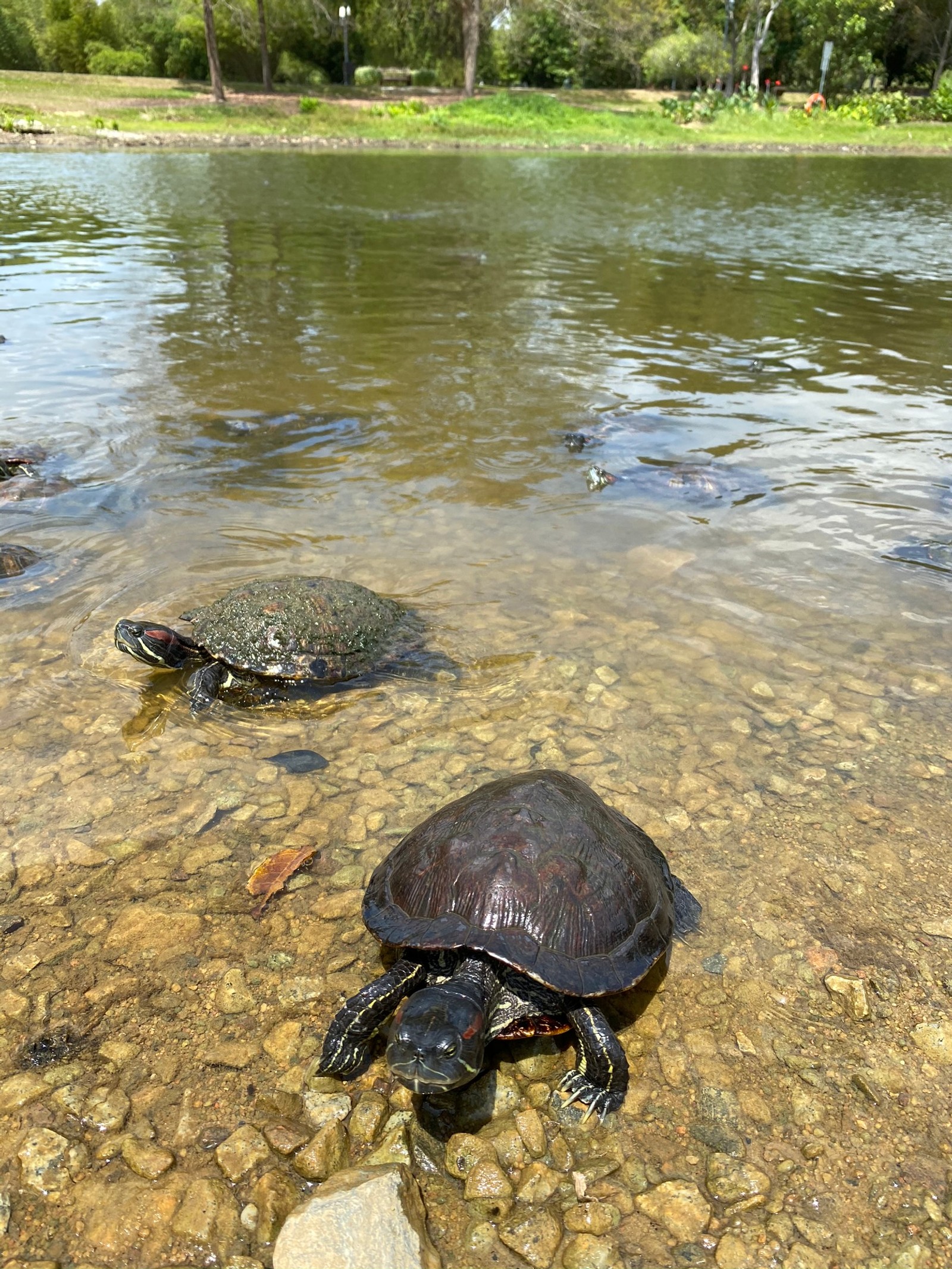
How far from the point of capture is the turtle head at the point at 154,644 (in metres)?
5.78

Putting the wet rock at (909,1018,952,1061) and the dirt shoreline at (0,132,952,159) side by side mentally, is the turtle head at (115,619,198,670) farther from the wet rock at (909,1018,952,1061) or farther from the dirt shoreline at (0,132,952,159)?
the dirt shoreline at (0,132,952,159)

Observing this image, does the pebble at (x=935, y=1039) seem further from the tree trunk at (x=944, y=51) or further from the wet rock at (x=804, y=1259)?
the tree trunk at (x=944, y=51)

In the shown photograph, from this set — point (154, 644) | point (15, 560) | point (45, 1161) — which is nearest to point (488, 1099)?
point (45, 1161)

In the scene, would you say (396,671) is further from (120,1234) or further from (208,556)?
(120,1234)

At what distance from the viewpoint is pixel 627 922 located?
369 centimetres

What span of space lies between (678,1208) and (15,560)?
7181 millimetres

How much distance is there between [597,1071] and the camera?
3.39m

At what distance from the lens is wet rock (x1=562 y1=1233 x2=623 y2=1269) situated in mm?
2828

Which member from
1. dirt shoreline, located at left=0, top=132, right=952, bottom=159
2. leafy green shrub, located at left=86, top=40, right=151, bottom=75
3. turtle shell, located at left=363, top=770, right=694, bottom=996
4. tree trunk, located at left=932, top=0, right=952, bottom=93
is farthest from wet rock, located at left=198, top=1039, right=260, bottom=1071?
leafy green shrub, located at left=86, top=40, right=151, bottom=75

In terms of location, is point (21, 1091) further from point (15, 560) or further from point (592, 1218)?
point (15, 560)

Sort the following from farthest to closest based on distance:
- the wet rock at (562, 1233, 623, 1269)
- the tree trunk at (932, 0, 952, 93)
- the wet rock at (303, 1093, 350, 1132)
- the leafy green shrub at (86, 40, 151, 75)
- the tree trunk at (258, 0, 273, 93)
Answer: the leafy green shrub at (86, 40, 151, 75), the tree trunk at (932, 0, 952, 93), the tree trunk at (258, 0, 273, 93), the wet rock at (303, 1093, 350, 1132), the wet rock at (562, 1233, 623, 1269)

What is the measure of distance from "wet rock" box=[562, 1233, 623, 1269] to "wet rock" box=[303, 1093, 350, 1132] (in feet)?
3.18

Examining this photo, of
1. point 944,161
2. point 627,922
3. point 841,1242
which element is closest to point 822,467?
point 627,922

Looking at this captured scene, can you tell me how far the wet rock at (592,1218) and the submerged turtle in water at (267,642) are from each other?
3782 mm
